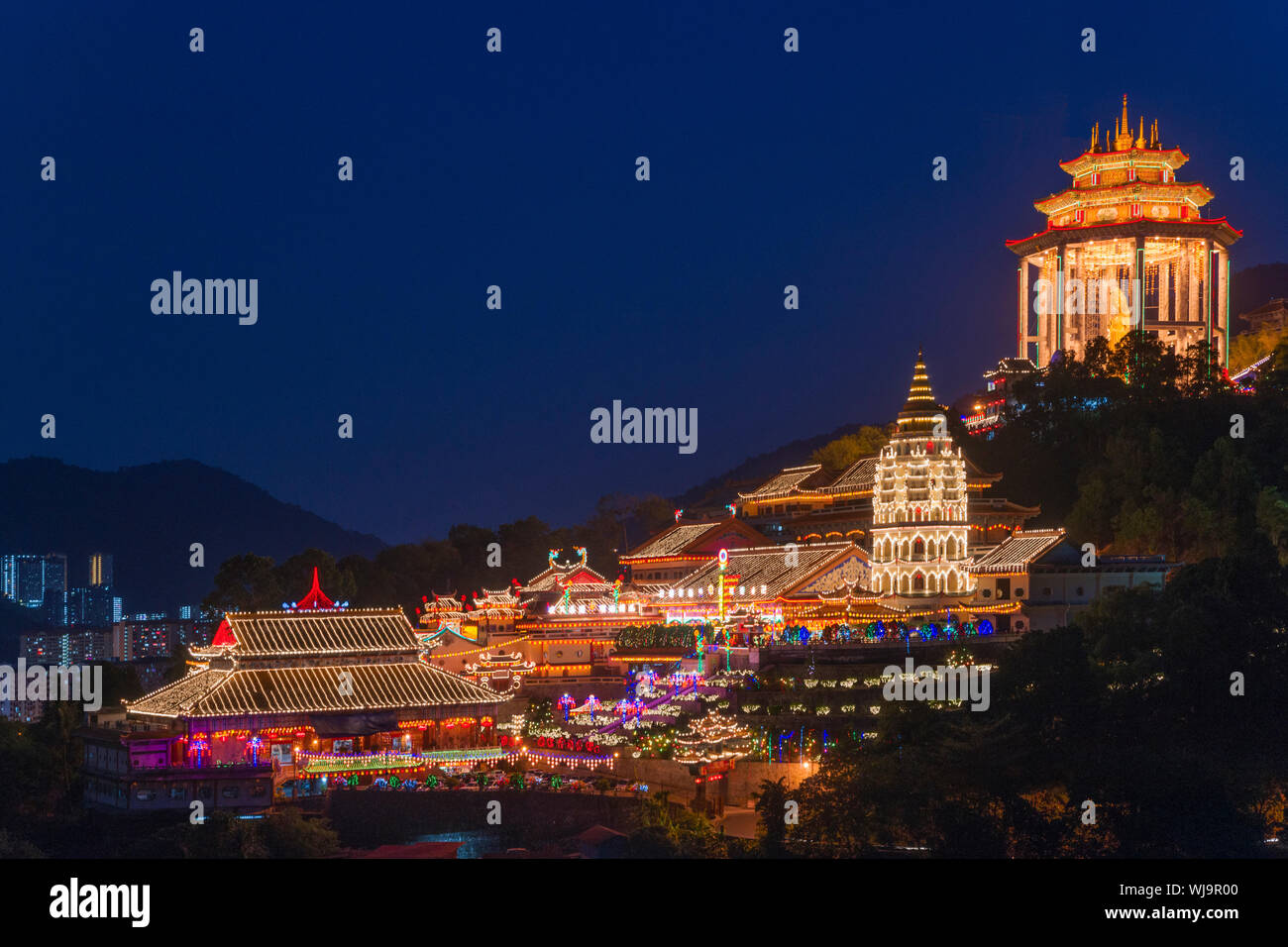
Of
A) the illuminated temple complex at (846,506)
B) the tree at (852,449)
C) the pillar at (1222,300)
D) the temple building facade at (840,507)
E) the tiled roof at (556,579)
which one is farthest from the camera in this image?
the pillar at (1222,300)

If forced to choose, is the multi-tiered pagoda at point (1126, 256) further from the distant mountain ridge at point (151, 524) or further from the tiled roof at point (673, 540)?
the distant mountain ridge at point (151, 524)

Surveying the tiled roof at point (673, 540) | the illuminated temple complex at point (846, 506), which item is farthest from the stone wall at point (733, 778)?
the tiled roof at point (673, 540)

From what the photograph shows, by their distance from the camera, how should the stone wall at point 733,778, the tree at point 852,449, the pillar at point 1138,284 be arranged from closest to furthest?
the stone wall at point 733,778, the tree at point 852,449, the pillar at point 1138,284

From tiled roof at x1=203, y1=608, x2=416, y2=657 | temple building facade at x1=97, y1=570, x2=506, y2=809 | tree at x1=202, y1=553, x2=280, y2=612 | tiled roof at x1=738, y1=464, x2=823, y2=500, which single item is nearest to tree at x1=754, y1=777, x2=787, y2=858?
temple building facade at x1=97, y1=570, x2=506, y2=809

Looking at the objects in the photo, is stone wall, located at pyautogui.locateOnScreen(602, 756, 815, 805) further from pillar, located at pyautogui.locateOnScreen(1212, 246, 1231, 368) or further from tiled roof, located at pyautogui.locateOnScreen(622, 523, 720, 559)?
pillar, located at pyautogui.locateOnScreen(1212, 246, 1231, 368)

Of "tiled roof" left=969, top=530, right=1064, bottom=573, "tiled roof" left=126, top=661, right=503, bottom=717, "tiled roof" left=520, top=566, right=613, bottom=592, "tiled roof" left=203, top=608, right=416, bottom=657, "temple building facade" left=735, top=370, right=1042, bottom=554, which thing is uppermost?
"temple building facade" left=735, top=370, right=1042, bottom=554
